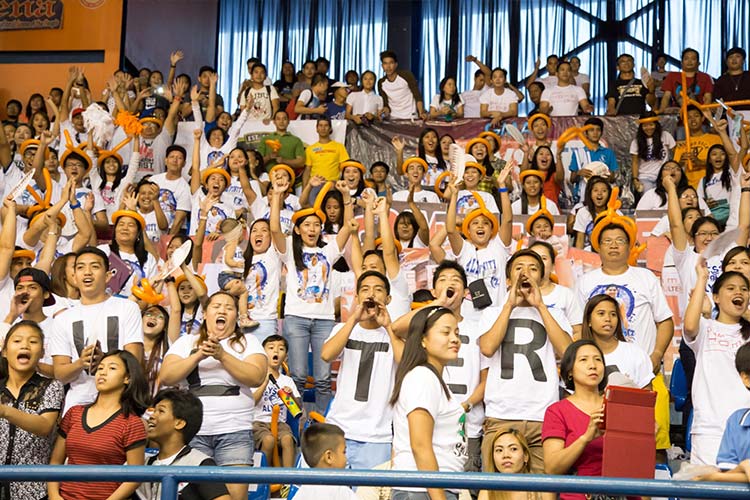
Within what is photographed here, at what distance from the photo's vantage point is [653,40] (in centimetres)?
1642

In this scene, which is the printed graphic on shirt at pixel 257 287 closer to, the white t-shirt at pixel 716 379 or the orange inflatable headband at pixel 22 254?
the orange inflatable headband at pixel 22 254

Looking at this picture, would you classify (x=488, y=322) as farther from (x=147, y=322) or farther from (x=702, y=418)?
(x=147, y=322)

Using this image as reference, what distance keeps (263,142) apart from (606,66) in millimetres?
7239

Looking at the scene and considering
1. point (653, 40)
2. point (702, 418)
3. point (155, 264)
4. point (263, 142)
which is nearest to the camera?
point (702, 418)

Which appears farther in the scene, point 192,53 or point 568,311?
point 192,53

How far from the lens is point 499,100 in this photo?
13039mm

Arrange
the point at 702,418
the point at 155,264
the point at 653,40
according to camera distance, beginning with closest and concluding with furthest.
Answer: the point at 702,418 → the point at 155,264 → the point at 653,40

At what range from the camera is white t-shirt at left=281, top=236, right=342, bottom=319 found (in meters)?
7.53

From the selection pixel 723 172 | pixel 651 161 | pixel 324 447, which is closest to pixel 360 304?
pixel 324 447

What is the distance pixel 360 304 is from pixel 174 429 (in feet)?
4.27

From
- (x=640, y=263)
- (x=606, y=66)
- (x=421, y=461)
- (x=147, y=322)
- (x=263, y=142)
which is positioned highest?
(x=606, y=66)

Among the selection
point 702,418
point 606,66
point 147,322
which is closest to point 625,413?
point 702,418

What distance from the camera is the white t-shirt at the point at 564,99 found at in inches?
500

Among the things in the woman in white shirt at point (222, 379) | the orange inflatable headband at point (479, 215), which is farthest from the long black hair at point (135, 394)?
the orange inflatable headband at point (479, 215)
